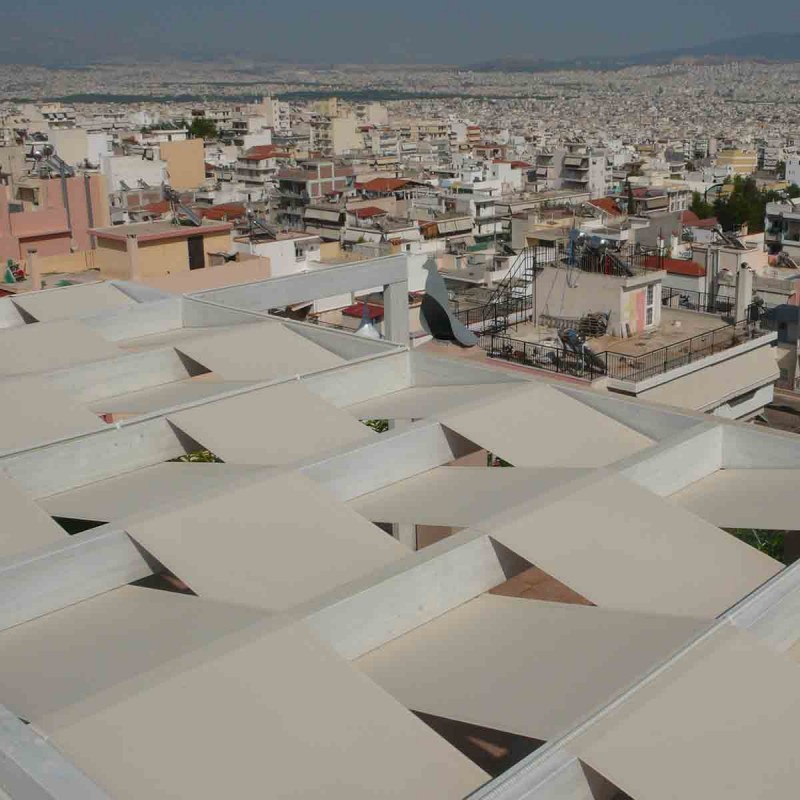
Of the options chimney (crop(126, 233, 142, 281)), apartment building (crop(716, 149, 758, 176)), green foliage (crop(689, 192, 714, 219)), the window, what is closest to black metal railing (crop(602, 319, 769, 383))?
the window

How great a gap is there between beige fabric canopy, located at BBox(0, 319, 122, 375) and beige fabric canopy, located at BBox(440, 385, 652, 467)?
3218 mm

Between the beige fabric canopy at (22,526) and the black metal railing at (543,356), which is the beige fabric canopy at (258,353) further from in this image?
the black metal railing at (543,356)

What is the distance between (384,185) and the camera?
163ft

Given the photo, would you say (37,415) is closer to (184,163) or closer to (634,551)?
(634,551)

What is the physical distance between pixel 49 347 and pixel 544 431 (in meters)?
4.04

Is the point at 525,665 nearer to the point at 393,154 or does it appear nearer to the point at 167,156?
the point at 167,156

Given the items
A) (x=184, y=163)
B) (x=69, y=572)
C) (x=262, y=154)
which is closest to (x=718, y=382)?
(x=69, y=572)

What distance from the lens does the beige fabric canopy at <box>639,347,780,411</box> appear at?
13.2m

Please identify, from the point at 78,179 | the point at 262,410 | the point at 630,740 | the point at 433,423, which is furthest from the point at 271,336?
→ the point at 78,179

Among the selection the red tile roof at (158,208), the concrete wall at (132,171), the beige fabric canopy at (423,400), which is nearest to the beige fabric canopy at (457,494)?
the beige fabric canopy at (423,400)

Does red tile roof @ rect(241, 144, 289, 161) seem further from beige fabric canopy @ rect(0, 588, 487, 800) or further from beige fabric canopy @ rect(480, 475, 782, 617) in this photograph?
beige fabric canopy @ rect(0, 588, 487, 800)

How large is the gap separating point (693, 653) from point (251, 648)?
155 centimetres

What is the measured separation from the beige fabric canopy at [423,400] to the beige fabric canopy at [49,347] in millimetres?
2179

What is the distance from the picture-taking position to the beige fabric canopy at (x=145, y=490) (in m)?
5.38
